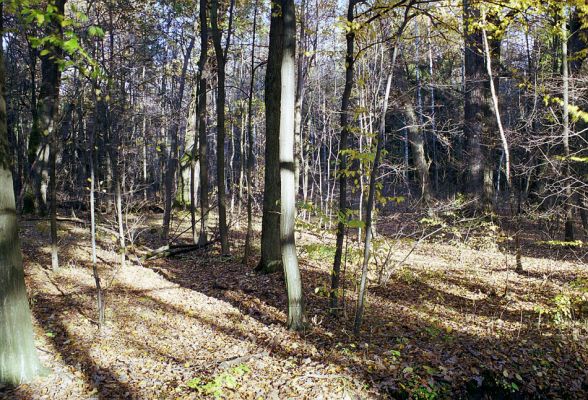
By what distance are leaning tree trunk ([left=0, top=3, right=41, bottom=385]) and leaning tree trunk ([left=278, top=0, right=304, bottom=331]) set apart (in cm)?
306

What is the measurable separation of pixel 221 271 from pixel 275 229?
Answer: 2007mm

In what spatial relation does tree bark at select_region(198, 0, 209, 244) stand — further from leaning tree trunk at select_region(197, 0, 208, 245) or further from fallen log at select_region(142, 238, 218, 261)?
fallen log at select_region(142, 238, 218, 261)

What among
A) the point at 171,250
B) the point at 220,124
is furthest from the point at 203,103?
the point at 171,250

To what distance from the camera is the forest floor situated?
4.79 metres

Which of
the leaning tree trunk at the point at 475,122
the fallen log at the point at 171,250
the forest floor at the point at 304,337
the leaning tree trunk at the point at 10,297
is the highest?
the leaning tree trunk at the point at 475,122

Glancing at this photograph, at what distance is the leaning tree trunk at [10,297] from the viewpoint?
14.1 ft

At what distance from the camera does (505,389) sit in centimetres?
525

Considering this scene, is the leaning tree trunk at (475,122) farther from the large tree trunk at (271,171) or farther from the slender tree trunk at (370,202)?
the slender tree trunk at (370,202)

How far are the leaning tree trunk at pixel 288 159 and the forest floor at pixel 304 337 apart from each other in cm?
80

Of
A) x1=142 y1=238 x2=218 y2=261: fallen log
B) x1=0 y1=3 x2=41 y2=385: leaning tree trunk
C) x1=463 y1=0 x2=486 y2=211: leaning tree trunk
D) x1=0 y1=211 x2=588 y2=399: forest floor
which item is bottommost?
x1=0 y1=211 x2=588 y2=399: forest floor

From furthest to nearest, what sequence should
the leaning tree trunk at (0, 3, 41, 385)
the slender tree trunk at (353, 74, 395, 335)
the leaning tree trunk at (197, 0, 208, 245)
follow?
the leaning tree trunk at (197, 0, 208, 245) < the slender tree trunk at (353, 74, 395, 335) < the leaning tree trunk at (0, 3, 41, 385)

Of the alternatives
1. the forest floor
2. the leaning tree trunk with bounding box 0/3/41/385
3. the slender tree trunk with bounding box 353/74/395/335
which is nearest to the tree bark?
the forest floor

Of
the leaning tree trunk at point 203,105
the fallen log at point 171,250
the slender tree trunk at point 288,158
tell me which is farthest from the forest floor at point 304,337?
the leaning tree trunk at point 203,105

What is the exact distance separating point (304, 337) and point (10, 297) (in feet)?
11.7
